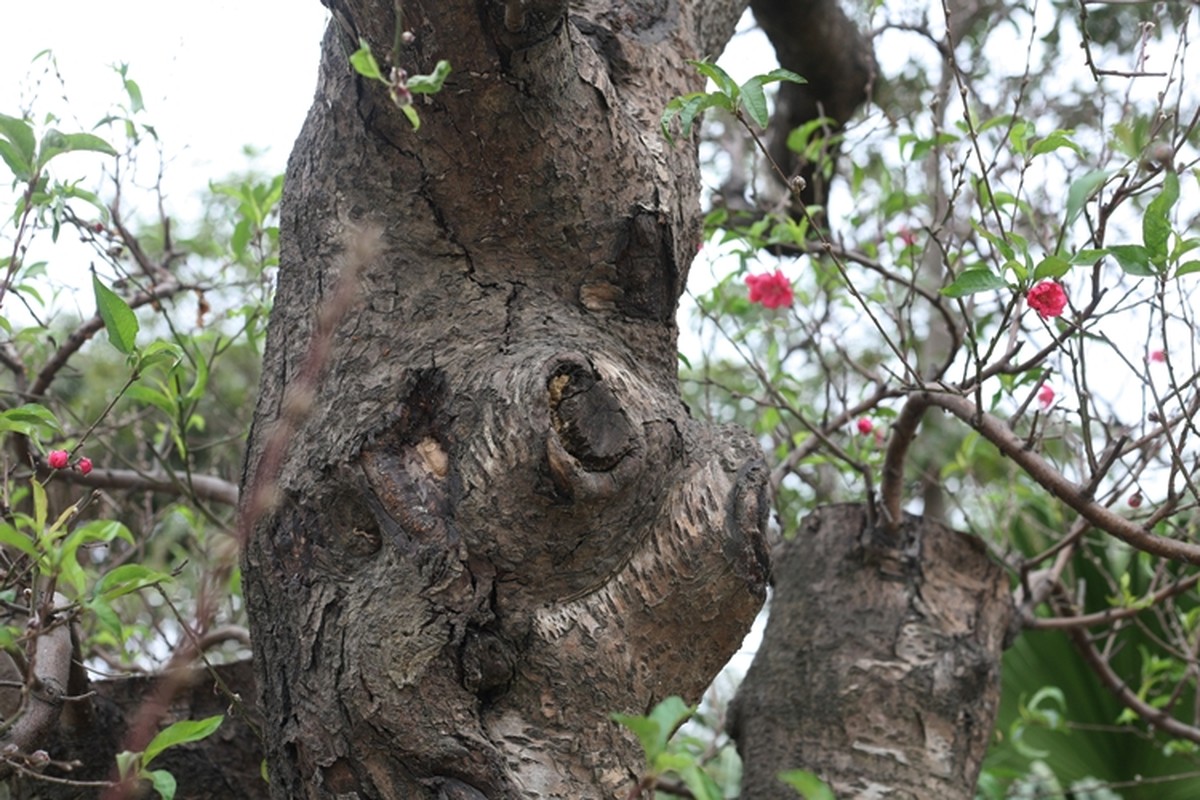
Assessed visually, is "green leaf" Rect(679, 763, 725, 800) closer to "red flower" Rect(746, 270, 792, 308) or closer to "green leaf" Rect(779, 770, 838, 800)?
"green leaf" Rect(779, 770, 838, 800)

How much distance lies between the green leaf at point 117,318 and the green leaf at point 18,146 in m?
0.21

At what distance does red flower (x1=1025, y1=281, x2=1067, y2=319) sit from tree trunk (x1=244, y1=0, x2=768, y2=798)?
462 millimetres

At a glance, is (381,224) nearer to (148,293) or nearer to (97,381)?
(148,293)

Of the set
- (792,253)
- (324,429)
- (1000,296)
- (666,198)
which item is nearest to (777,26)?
(792,253)

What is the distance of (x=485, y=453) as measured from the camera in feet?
4.51

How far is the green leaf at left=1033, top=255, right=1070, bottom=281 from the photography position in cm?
152

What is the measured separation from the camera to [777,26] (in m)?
3.29

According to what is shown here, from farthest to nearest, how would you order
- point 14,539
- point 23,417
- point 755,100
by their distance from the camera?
point 23,417 < point 755,100 < point 14,539

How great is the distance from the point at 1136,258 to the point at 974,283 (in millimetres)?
207

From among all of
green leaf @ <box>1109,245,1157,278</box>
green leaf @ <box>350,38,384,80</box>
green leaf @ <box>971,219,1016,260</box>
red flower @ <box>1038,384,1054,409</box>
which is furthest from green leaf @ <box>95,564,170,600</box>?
red flower @ <box>1038,384,1054,409</box>

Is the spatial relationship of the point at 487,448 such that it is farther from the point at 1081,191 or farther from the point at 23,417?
the point at 1081,191

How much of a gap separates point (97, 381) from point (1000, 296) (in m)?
4.59

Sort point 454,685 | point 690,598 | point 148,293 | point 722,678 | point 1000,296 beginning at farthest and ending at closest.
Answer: point 722,678 < point 1000,296 < point 148,293 < point 690,598 < point 454,685

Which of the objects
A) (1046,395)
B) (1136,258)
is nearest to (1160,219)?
(1136,258)
